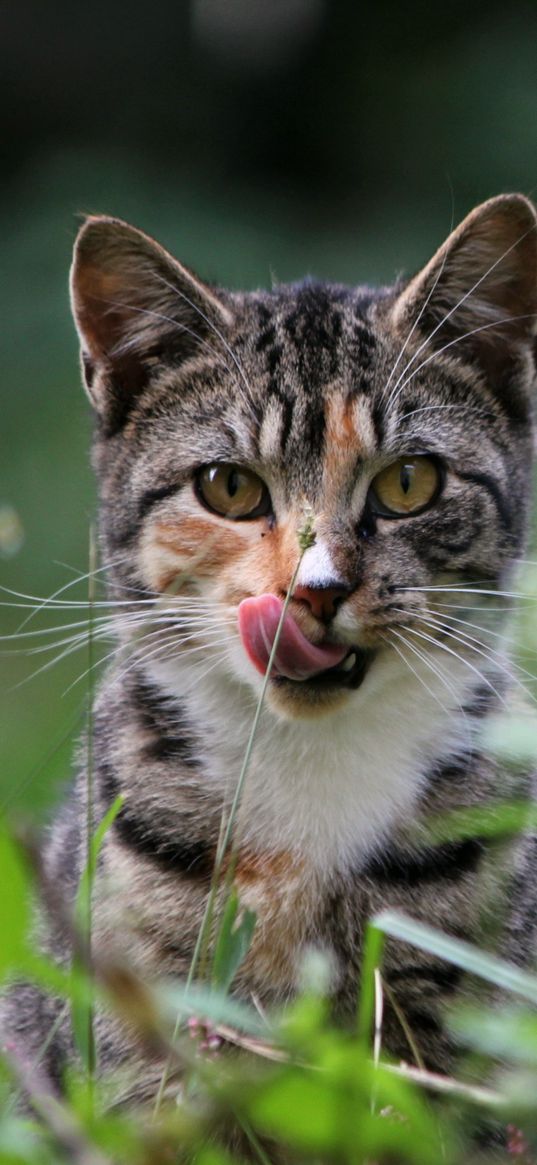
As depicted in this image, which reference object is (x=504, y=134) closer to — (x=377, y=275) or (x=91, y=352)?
(x=377, y=275)

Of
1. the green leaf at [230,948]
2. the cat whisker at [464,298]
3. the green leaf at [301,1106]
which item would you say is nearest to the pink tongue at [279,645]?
the cat whisker at [464,298]

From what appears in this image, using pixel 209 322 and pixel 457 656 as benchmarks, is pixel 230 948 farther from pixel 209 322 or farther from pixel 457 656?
pixel 209 322

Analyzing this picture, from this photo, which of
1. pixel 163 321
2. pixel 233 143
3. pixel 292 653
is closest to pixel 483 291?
pixel 163 321

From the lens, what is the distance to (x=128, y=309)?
267cm

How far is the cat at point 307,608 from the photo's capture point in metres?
2.24

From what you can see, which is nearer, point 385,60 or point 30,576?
point 30,576

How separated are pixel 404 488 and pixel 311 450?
178 mm

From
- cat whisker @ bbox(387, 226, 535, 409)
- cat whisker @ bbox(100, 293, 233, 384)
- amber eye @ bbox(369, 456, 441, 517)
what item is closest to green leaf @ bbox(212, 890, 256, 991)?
amber eye @ bbox(369, 456, 441, 517)

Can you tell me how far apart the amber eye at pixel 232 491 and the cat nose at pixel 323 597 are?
33 centimetres

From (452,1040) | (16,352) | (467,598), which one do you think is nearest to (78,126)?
(16,352)

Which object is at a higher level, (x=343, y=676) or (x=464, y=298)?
(x=464, y=298)

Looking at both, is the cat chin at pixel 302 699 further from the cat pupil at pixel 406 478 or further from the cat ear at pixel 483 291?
the cat ear at pixel 483 291

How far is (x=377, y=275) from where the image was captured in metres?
6.77

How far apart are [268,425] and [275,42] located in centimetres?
604
